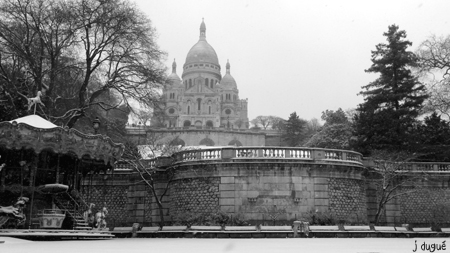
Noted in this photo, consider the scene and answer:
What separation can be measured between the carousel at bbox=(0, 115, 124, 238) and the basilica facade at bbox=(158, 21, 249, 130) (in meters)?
102

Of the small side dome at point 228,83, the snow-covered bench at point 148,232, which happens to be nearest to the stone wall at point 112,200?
the snow-covered bench at point 148,232

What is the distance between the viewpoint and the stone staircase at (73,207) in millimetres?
24203

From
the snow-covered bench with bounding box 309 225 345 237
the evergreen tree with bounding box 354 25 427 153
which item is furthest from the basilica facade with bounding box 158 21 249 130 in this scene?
the snow-covered bench with bounding box 309 225 345 237

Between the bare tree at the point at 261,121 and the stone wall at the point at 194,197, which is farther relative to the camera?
the bare tree at the point at 261,121

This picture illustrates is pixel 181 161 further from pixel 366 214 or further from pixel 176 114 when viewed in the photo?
pixel 176 114

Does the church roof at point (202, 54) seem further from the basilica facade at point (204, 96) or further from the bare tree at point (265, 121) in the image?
the bare tree at point (265, 121)

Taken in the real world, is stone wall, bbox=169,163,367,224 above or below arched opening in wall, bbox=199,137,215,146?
below

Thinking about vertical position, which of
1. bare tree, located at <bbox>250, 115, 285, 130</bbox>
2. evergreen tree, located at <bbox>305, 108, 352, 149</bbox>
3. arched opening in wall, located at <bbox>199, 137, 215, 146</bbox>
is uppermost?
bare tree, located at <bbox>250, 115, 285, 130</bbox>

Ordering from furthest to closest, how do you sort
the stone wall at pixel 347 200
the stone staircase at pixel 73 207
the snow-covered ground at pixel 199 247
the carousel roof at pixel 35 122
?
1. the stone wall at pixel 347 200
2. the stone staircase at pixel 73 207
3. the carousel roof at pixel 35 122
4. the snow-covered ground at pixel 199 247

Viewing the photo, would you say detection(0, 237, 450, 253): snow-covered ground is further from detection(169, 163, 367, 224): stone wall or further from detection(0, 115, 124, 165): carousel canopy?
detection(169, 163, 367, 224): stone wall

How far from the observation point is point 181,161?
30.8 metres

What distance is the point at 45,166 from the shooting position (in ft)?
85.0

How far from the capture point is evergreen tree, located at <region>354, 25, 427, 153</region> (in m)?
43.3

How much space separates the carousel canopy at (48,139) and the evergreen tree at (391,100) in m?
26.3
